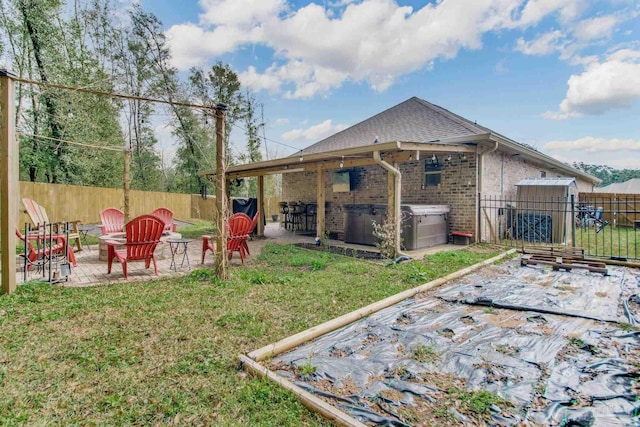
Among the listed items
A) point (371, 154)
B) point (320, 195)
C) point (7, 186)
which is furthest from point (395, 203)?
point (7, 186)

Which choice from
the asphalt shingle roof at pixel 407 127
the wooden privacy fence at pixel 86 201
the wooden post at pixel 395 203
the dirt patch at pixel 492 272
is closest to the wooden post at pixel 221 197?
the wooden post at pixel 395 203

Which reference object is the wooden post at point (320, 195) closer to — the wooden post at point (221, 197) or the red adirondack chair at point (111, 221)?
the wooden post at point (221, 197)

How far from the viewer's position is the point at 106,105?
15430mm

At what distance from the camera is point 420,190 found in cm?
927

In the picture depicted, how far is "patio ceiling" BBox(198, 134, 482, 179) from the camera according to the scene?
6.68 meters

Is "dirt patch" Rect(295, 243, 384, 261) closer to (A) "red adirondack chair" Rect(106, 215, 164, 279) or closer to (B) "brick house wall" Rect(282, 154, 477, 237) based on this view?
(B) "brick house wall" Rect(282, 154, 477, 237)

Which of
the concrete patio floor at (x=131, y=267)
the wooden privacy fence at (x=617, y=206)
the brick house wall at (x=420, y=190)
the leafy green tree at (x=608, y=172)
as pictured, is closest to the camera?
the concrete patio floor at (x=131, y=267)

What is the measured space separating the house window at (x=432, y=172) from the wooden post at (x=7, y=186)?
8509mm

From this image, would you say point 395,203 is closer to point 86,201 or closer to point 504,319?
point 504,319

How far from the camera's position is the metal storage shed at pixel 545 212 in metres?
8.95

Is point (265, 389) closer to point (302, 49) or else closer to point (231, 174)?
point (231, 174)

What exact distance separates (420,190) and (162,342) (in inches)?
312

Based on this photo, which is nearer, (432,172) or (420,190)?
(432,172)

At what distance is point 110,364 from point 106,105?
55.2ft
